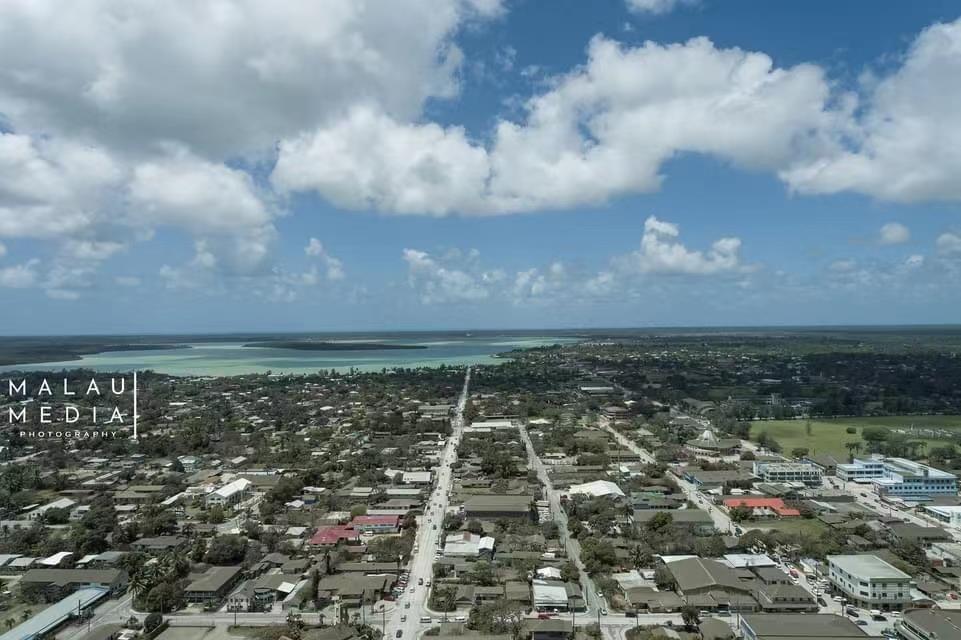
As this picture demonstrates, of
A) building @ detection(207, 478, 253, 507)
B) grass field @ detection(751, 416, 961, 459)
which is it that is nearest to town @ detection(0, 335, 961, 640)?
building @ detection(207, 478, 253, 507)

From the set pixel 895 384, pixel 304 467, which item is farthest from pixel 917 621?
pixel 895 384

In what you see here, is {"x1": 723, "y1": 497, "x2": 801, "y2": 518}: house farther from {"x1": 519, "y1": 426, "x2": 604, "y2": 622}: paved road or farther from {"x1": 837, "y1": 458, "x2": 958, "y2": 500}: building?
{"x1": 519, "y1": 426, "x2": 604, "y2": 622}: paved road

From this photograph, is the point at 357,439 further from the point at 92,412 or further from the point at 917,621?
the point at 917,621

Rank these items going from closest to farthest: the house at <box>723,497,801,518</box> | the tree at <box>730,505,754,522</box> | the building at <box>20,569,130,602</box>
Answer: the building at <box>20,569,130,602</box>, the tree at <box>730,505,754,522</box>, the house at <box>723,497,801,518</box>

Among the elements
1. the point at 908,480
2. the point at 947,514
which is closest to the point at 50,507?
the point at 947,514

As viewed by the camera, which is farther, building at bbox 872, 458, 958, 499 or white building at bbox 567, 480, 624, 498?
building at bbox 872, 458, 958, 499
